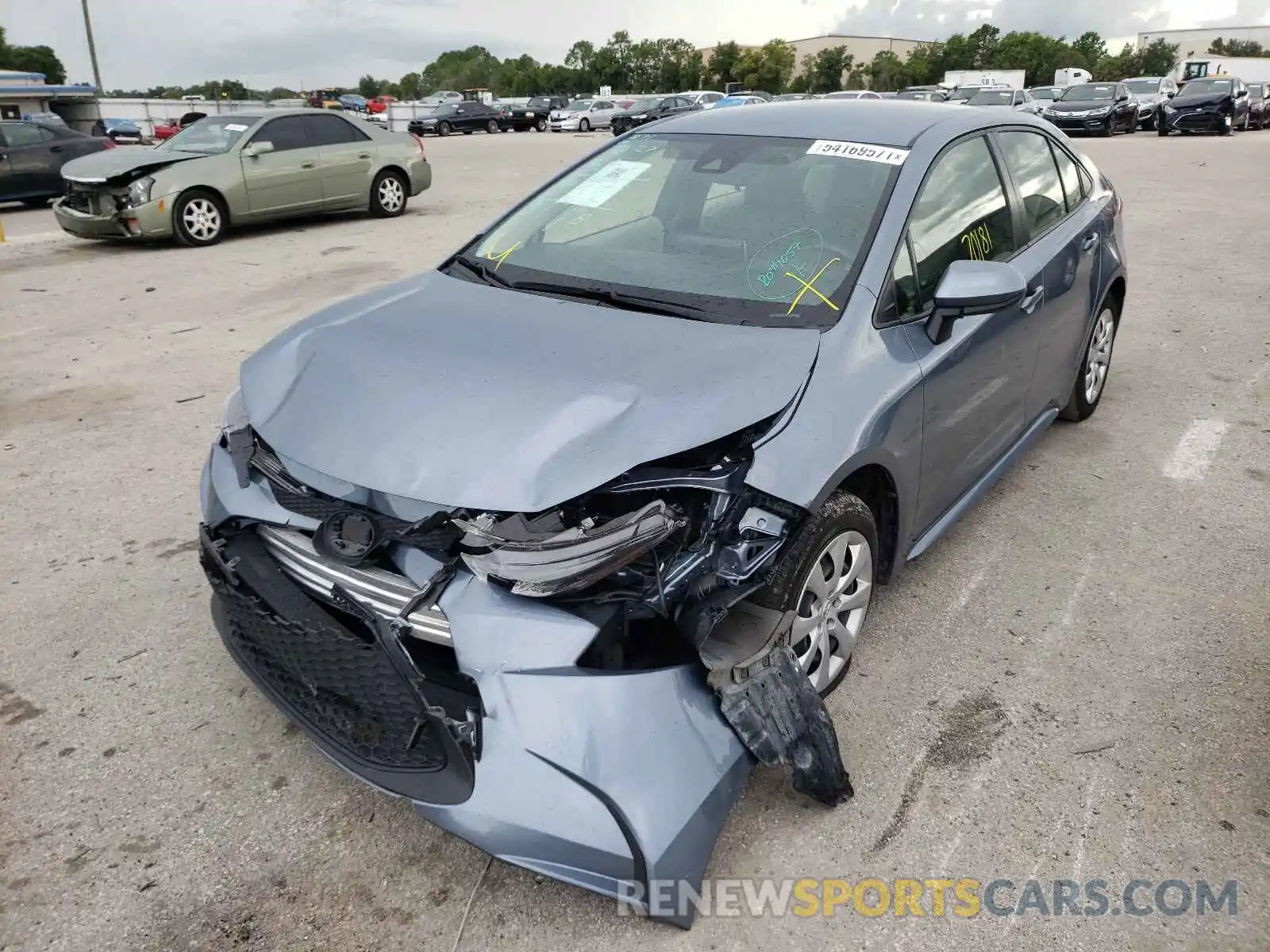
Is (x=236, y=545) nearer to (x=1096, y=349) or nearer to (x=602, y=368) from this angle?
(x=602, y=368)

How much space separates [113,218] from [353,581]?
32.2 ft

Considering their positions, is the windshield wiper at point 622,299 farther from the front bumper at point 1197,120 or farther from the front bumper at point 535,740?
the front bumper at point 1197,120

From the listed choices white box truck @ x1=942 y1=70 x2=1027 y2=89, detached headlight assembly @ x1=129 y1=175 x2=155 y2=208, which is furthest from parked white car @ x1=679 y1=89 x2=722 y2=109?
A: white box truck @ x1=942 y1=70 x2=1027 y2=89

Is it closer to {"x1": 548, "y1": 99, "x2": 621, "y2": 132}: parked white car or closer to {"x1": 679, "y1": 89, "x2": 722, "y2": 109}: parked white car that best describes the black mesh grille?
{"x1": 679, "y1": 89, "x2": 722, "y2": 109}: parked white car

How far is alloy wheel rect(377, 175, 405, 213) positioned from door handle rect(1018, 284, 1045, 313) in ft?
34.1

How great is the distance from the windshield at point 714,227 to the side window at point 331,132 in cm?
903

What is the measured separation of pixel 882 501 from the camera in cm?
302

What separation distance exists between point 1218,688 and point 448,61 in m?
168

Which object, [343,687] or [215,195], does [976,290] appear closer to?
[343,687]

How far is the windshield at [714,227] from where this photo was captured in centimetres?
301

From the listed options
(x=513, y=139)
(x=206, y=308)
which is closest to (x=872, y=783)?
(x=206, y=308)

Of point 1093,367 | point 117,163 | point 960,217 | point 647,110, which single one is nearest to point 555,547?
point 960,217

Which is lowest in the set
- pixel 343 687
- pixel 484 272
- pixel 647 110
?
pixel 343 687

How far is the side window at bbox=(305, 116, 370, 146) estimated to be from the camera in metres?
11.7
